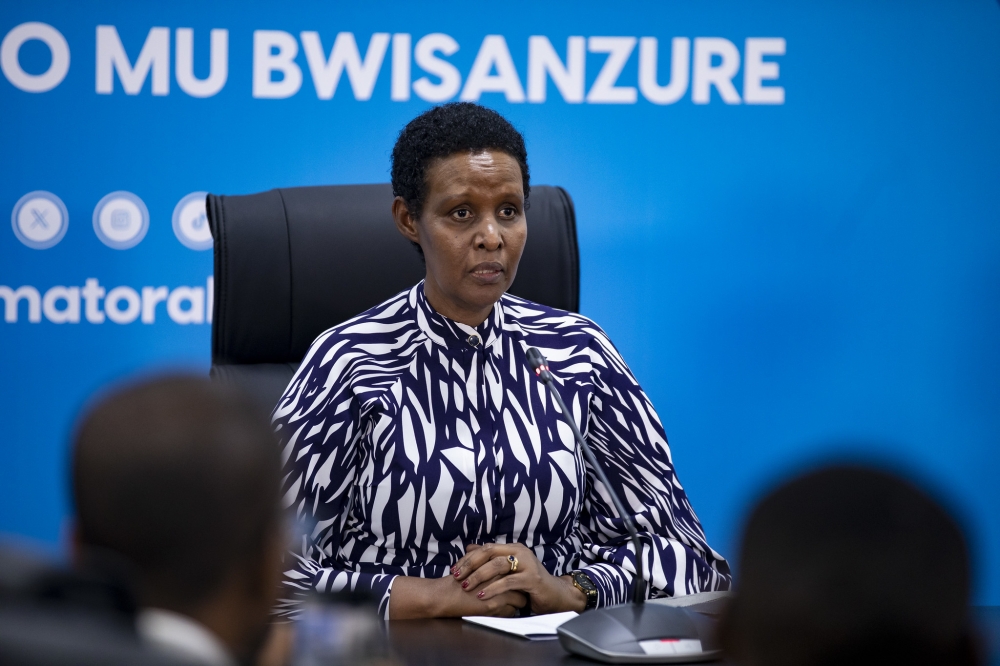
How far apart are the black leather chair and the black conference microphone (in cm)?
88

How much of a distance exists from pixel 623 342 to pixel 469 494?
4.51 ft

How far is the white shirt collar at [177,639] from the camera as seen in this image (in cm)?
46

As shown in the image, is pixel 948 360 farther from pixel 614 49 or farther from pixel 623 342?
pixel 614 49

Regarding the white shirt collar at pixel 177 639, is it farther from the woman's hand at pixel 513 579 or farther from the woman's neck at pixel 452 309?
the woman's neck at pixel 452 309

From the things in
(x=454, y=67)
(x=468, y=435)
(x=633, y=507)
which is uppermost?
(x=454, y=67)

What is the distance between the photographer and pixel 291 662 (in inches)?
33.1

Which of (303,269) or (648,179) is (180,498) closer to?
(303,269)

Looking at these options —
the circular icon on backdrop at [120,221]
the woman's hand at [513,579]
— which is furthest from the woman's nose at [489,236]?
the circular icon on backdrop at [120,221]

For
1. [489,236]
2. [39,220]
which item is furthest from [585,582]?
[39,220]

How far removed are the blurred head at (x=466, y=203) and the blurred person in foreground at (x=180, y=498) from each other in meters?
1.10

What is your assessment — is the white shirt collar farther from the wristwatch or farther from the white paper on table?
the wristwatch

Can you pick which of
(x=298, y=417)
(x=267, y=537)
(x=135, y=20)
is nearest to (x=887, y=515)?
(x=267, y=537)

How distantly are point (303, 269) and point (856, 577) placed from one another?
1.49m

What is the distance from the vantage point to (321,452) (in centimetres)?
169
